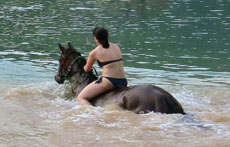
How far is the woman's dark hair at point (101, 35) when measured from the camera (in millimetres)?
11859

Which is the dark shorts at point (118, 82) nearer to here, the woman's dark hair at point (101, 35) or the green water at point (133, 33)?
the woman's dark hair at point (101, 35)

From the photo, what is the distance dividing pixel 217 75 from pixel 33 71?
701cm

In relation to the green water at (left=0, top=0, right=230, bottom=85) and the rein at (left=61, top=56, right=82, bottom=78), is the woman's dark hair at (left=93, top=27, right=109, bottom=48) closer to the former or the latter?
the rein at (left=61, top=56, right=82, bottom=78)

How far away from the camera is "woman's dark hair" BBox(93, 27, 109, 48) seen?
38.9 feet

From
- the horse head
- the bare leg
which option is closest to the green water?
the horse head

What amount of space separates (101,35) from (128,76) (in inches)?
266

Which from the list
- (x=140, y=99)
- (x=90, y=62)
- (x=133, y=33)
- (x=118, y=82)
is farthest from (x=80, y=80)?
(x=133, y=33)

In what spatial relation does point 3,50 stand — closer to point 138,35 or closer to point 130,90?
point 138,35

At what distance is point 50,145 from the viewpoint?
9.56 m

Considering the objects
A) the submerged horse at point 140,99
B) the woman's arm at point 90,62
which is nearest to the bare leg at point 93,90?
the submerged horse at point 140,99

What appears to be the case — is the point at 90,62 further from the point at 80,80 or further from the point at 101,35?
the point at 80,80

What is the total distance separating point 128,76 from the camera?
18547mm

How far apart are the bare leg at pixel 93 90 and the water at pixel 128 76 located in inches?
11.7

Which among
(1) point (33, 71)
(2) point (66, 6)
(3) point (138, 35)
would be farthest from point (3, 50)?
(2) point (66, 6)
